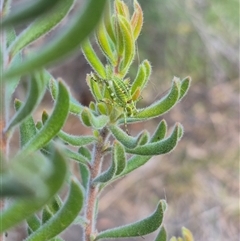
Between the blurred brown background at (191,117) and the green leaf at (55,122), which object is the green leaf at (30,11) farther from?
the blurred brown background at (191,117)

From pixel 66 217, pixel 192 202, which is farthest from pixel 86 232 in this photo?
pixel 192 202

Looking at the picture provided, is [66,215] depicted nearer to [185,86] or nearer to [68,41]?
[68,41]

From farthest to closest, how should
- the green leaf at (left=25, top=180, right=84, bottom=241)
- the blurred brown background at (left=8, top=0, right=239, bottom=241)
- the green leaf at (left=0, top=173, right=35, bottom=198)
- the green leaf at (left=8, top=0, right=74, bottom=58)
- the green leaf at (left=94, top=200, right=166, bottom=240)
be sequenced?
the blurred brown background at (left=8, top=0, right=239, bottom=241) < the green leaf at (left=94, top=200, right=166, bottom=240) < the green leaf at (left=8, top=0, right=74, bottom=58) < the green leaf at (left=25, top=180, right=84, bottom=241) < the green leaf at (left=0, top=173, right=35, bottom=198)

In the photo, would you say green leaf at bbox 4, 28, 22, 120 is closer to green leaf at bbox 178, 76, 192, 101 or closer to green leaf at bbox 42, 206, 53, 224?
green leaf at bbox 42, 206, 53, 224

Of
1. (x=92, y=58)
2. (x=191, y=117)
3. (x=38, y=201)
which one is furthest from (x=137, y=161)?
(x=191, y=117)

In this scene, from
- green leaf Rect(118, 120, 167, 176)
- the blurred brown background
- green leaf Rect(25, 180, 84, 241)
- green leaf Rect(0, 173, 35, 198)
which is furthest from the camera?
the blurred brown background

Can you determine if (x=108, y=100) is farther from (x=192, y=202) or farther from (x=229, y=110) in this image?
(x=229, y=110)

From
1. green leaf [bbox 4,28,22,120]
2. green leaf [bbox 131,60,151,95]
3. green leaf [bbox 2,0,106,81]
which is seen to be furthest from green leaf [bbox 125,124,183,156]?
green leaf [bbox 2,0,106,81]
